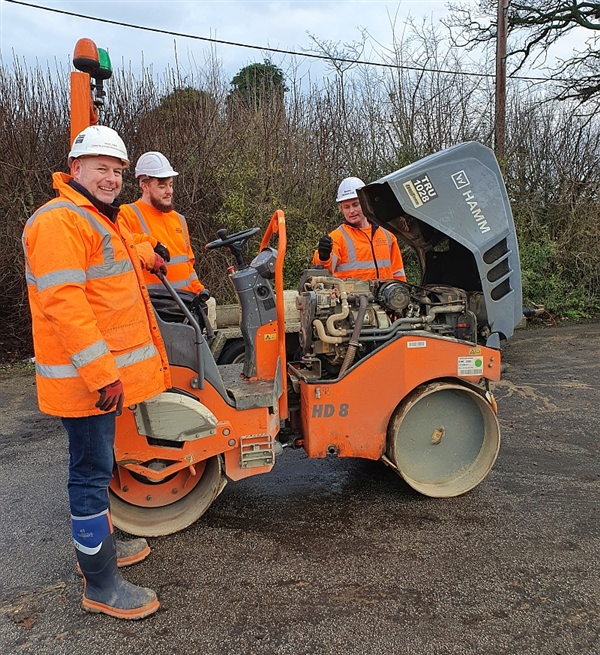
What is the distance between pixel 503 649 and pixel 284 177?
8381 mm

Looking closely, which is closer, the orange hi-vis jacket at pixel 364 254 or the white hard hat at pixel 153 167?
the white hard hat at pixel 153 167

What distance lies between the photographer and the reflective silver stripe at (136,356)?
8.09ft

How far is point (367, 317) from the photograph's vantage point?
360 cm

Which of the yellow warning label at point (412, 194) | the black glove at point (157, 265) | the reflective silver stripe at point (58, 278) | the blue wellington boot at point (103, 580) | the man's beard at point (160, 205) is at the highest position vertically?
the man's beard at point (160, 205)

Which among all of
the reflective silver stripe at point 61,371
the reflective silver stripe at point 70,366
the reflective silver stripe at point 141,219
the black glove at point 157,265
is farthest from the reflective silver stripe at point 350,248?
the reflective silver stripe at point 61,371

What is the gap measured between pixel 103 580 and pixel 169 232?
241cm

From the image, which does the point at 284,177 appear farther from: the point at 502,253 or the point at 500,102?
the point at 502,253

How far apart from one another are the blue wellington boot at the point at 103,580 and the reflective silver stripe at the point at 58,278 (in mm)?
1088

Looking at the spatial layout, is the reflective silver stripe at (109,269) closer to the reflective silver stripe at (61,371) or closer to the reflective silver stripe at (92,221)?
the reflective silver stripe at (92,221)

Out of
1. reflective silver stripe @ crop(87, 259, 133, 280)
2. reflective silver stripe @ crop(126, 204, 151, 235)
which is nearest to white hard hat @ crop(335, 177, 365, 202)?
reflective silver stripe @ crop(126, 204, 151, 235)

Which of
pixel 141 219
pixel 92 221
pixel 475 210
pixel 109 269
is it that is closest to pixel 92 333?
pixel 109 269

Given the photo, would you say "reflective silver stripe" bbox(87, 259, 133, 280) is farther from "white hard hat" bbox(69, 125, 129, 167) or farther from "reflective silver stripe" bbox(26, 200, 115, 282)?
"white hard hat" bbox(69, 125, 129, 167)

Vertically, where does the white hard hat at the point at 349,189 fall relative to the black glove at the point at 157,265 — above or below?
above

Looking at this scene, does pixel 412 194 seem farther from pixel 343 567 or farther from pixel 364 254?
pixel 343 567
